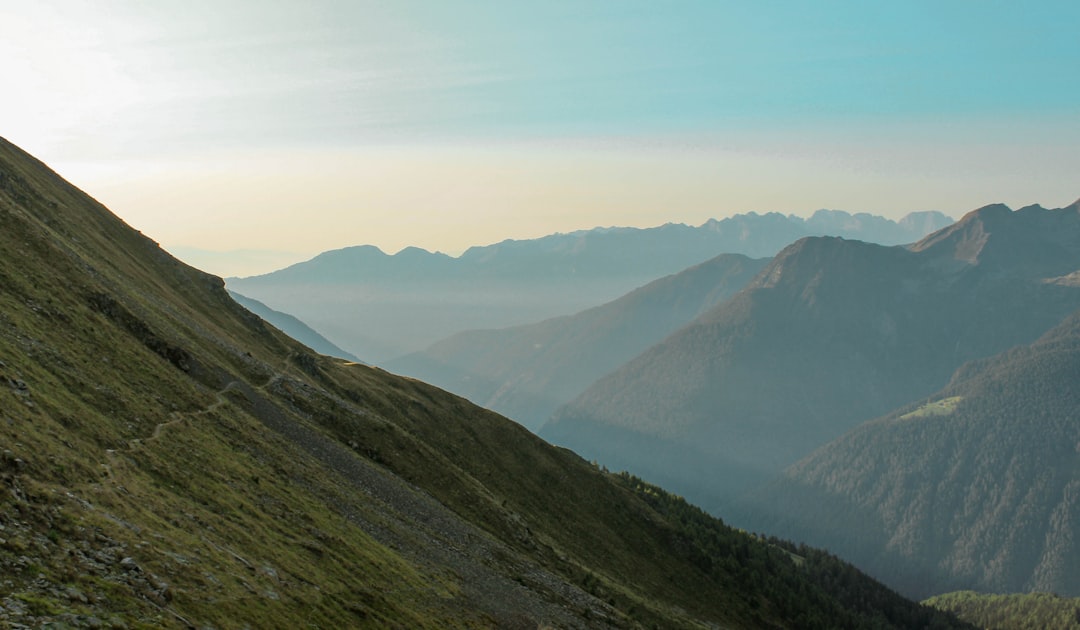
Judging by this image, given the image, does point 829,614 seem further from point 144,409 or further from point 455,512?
point 144,409

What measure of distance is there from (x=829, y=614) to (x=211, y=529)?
178m

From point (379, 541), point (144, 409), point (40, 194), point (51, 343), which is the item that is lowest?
point (379, 541)

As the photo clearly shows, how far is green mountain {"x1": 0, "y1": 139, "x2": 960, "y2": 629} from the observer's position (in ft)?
134

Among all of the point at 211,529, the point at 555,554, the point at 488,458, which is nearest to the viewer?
the point at 211,529

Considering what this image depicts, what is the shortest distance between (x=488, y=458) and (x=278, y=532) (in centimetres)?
8134

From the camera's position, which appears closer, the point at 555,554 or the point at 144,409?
the point at 144,409

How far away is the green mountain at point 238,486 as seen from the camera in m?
41.0

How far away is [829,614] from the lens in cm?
19100

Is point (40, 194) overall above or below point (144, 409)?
above

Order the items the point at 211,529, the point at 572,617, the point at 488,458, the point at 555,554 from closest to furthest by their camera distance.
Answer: the point at 211,529 < the point at 572,617 < the point at 555,554 < the point at 488,458

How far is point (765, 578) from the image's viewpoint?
595 ft

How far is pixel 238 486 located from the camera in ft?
209

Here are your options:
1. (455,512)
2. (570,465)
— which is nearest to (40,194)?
(455,512)

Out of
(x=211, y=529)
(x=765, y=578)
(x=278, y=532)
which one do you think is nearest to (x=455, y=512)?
(x=278, y=532)
